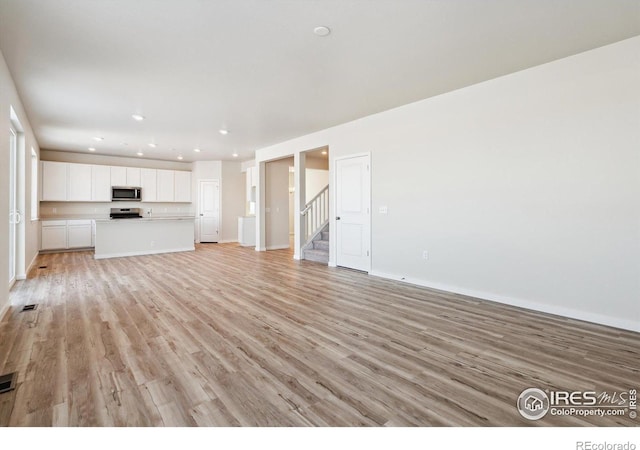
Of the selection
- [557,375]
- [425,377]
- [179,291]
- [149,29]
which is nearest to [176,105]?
[149,29]

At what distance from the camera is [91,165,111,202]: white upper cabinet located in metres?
8.78

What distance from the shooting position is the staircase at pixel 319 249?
6664 mm

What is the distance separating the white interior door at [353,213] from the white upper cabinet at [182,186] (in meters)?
6.33

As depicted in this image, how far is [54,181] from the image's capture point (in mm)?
8242

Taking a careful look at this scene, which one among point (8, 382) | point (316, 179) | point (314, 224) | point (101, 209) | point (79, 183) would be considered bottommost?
point (8, 382)

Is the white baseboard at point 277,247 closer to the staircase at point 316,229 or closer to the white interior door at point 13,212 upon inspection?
the staircase at point 316,229

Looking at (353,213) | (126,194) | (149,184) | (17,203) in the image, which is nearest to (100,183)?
(126,194)

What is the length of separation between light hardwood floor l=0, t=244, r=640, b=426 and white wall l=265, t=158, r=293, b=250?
14.6 feet

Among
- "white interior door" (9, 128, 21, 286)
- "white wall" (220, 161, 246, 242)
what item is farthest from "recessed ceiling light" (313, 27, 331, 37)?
"white wall" (220, 161, 246, 242)

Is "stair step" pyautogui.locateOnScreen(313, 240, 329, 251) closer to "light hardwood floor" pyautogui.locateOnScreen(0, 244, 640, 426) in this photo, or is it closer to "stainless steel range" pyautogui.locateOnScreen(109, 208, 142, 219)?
"light hardwood floor" pyautogui.locateOnScreen(0, 244, 640, 426)

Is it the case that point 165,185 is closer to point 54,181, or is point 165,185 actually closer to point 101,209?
point 101,209

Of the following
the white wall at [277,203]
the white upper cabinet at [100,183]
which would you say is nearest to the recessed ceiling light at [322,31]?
the white wall at [277,203]

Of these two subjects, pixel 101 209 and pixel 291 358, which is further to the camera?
pixel 101 209

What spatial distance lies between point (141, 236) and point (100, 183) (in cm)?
260
